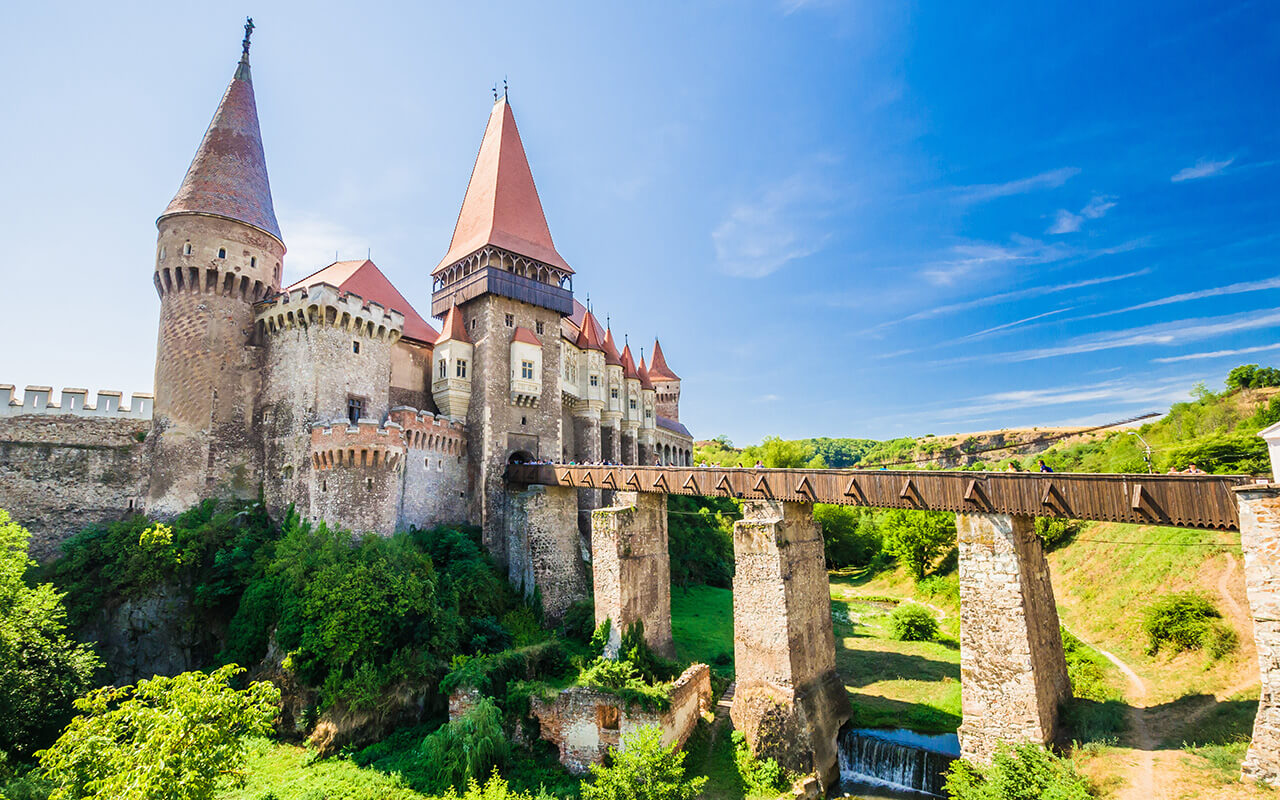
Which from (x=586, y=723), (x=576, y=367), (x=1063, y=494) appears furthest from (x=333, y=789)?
(x=576, y=367)

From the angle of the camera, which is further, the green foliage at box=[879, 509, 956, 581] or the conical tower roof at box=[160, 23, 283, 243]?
the green foliage at box=[879, 509, 956, 581]

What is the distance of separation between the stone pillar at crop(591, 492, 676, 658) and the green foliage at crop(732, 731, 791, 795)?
5456 mm

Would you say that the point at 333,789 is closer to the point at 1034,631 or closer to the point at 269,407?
the point at 269,407

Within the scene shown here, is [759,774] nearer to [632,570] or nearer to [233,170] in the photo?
[632,570]

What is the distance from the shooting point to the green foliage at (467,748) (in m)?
15.8

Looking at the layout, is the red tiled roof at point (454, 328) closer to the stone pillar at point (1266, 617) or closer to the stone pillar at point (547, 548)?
the stone pillar at point (547, 548)

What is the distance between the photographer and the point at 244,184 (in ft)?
84.6

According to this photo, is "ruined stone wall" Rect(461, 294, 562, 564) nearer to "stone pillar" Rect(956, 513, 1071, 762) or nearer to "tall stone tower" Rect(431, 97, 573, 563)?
"tall stone tower" Rect(431, 97, 573, 563)

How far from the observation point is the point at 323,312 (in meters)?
24.0

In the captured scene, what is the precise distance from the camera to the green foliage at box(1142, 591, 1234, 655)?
16.4 m

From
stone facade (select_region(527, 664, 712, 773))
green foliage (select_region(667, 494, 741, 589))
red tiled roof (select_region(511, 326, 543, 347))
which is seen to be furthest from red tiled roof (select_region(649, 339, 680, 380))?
stone facade (select_region(527, 664, 712, 773))

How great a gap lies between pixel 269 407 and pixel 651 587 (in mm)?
17560

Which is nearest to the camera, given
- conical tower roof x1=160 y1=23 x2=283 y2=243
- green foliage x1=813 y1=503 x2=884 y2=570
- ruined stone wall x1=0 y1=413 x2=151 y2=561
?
ruined stone wall x1=0 y1=413 x2=151 y2=561

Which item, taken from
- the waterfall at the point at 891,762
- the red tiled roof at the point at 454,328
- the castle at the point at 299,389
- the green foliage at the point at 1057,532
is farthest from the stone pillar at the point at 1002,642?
the red tiled roof at the point at 454,328
